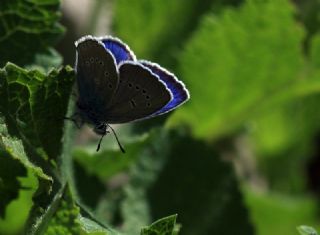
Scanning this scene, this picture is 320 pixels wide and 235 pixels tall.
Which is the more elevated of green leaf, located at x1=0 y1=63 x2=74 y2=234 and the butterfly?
the butterfly

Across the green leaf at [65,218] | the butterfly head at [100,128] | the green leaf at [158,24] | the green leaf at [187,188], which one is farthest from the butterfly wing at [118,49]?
the green leaf at [158,24]

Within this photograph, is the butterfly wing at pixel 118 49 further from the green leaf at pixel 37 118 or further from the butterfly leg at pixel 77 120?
the butterfly leg at pixel 77 120

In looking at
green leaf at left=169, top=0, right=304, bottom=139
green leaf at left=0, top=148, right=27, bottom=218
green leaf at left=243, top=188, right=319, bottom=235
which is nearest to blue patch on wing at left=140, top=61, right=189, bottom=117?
green leaf at left=0, top=148, right=27, bottom=218

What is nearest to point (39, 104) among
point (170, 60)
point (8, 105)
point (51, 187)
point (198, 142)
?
point (8, 105)

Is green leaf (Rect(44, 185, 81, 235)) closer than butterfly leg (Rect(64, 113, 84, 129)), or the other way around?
green leaf (Rect(44, 185, 81, 235))

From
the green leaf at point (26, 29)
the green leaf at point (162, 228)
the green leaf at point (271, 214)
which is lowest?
the green leaf at point (162, 228)

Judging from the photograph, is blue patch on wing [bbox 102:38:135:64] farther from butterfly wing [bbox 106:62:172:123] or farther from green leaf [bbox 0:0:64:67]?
green leaf [bbox 0:0:64:67]
